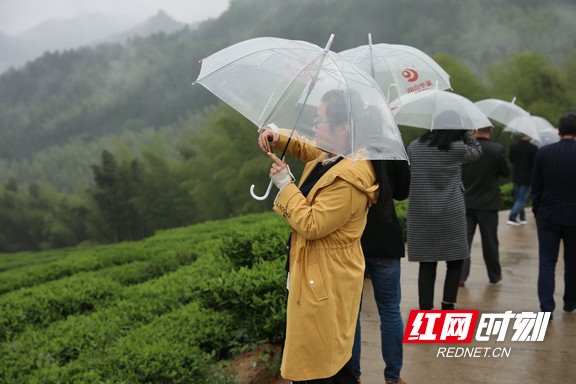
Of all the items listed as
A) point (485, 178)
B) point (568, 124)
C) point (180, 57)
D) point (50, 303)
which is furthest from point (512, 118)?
point (180, 57)

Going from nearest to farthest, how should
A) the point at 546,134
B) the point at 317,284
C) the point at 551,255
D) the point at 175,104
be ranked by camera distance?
the point at 317,284
the point at 551,255
the point at 546,134
the point at 175,104

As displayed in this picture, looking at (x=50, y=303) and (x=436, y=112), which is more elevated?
(x=436, y=112)

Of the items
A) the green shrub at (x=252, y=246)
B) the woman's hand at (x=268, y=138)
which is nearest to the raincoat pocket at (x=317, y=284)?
the woman's hand at (x=268, y=138)

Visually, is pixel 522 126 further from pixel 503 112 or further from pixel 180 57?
pixel 180 57

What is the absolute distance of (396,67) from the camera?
3656mm

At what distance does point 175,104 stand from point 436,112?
367 ft

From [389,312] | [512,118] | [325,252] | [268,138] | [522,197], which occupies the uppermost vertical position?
[268,138]

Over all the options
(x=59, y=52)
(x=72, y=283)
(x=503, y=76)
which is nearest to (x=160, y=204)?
(x=503, y=76)

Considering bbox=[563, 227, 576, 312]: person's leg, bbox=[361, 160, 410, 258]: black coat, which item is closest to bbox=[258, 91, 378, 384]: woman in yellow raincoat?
bbox=[361, 160, 410, 258]: black coat

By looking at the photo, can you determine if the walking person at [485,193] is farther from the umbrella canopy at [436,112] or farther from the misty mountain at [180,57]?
the misty mountain at [180,57]

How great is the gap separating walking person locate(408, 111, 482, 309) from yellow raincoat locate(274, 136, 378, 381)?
170 cm

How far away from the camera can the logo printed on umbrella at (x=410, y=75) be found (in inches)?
145

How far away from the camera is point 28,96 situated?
135 meters

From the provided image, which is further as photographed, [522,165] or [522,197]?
[522,197]
